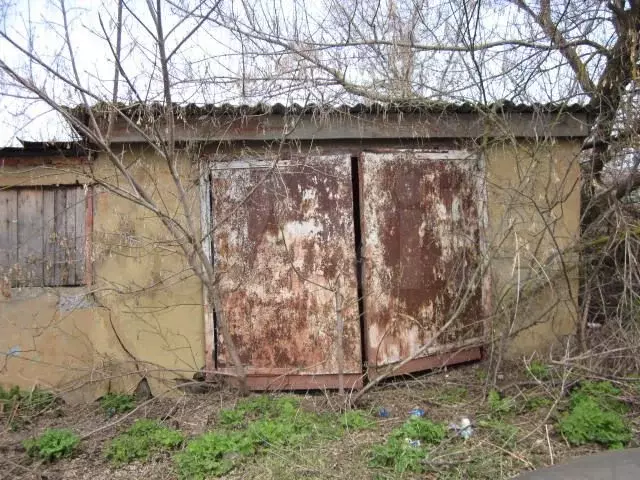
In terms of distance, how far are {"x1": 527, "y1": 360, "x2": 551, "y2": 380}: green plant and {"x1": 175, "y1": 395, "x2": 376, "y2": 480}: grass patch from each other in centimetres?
150

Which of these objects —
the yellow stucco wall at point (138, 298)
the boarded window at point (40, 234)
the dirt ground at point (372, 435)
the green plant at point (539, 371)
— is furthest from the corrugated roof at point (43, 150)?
the green plant at point (539, 371)

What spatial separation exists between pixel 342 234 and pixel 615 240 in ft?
8.08

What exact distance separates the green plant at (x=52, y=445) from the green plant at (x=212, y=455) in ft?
2.92

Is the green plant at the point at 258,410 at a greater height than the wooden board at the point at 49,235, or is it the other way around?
the wooden board at the point at 49,235

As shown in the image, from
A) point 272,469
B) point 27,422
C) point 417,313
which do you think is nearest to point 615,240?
point 417,313

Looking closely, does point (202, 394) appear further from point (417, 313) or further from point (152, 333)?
point (417, 313)

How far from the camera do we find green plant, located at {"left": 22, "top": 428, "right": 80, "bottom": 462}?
4070mm

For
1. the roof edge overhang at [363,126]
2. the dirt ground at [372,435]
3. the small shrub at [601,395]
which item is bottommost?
the dirt ground at [372,435]

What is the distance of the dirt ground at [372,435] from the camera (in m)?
3.71

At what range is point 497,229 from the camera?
5.37 m

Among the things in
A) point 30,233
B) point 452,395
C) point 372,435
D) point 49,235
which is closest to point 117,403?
point 49,235

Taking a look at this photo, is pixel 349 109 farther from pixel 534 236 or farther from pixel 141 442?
pixel 141 442

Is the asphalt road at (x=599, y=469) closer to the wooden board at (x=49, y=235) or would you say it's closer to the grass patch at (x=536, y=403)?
the grass patch at (x=536, y=403)

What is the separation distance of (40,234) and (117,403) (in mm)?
1916
